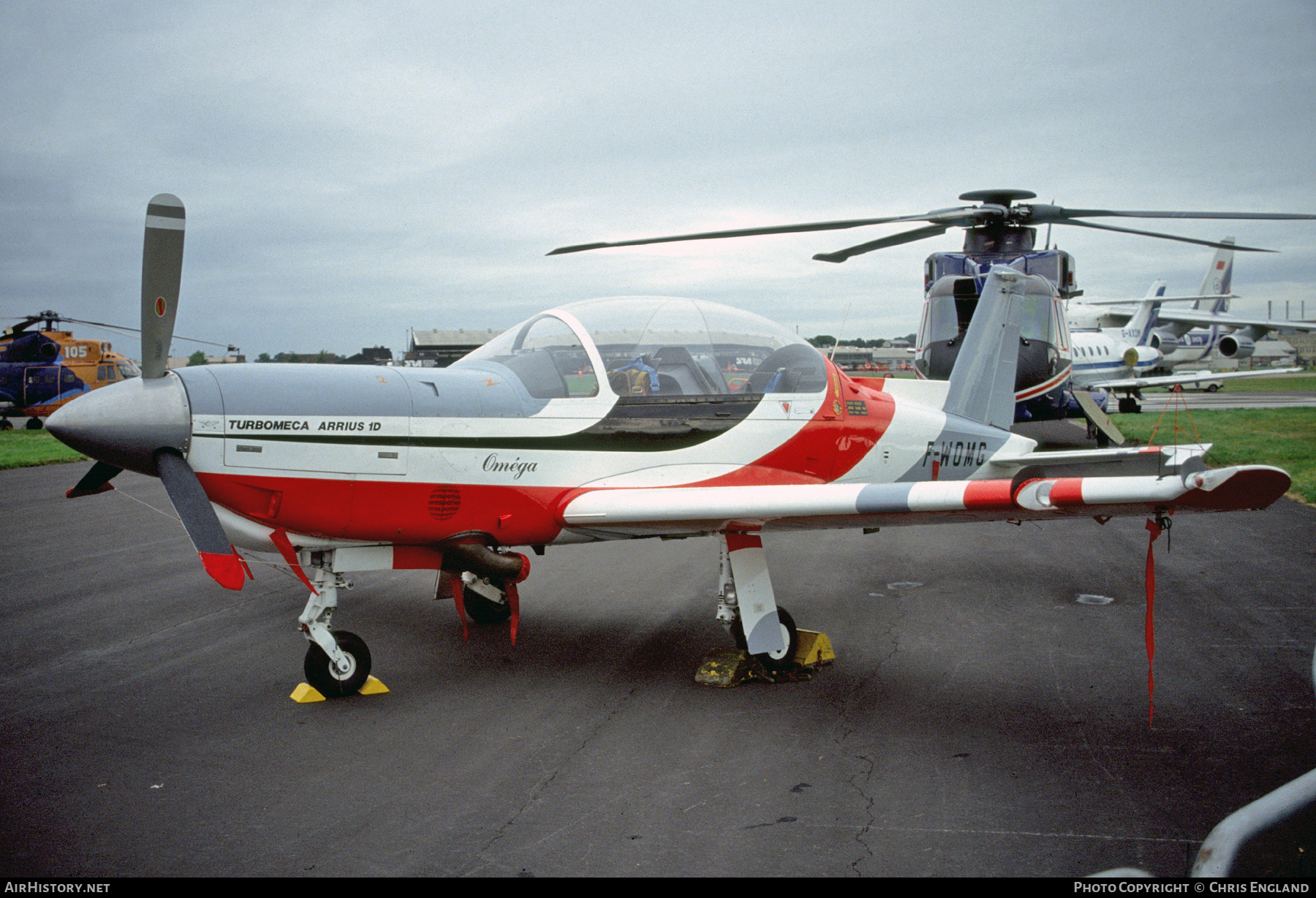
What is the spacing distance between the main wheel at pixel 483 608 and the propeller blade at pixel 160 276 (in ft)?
9.35

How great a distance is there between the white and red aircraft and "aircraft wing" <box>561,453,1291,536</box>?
2 cm

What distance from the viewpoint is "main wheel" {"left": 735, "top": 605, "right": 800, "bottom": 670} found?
16.9 feet

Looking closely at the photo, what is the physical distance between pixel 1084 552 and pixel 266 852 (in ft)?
27.1

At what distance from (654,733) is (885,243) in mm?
11888

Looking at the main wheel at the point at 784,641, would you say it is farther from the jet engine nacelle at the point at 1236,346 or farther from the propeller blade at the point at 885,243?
the jet engine nacelle at the point at 1236,346

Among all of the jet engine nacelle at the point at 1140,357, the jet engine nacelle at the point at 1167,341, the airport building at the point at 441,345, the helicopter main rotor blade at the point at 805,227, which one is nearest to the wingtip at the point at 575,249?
the helicopter main rotor blade at the point at 805,227

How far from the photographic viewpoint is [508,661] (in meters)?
5.51

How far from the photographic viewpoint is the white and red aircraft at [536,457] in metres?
4.14

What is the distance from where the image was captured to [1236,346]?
128 feet

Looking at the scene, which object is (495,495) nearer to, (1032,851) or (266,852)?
(266,852)

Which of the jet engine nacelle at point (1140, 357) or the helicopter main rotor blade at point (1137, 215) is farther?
the jet engine nacelle at point (1140, 357)

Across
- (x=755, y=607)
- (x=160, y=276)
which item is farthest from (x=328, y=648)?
(x=755, y=607)

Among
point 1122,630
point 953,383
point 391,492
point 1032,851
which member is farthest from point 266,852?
point 953,383

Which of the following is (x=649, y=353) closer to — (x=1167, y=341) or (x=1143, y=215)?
(x=1143, y=215)
